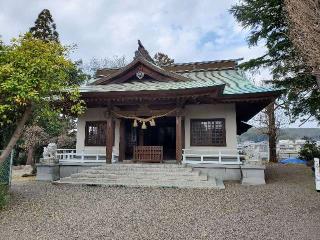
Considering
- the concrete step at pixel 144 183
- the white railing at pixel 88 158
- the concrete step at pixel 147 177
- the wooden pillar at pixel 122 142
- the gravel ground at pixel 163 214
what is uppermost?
the wooden pillar at pixel 122 142

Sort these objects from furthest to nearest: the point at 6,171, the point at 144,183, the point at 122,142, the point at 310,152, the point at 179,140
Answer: the point at 310,152 → the point at 122,142 → the point at 179,140 → the point at 144,183 → the point at 6,171

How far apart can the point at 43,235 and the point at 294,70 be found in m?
14.5

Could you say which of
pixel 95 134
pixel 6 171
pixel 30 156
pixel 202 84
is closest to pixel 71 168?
pixel 95 134

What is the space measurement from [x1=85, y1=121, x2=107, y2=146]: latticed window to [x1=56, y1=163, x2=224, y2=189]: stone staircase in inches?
130

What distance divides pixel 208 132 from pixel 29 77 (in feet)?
35.0

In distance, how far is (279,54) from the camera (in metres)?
16.8

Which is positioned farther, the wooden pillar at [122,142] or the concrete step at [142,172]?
the wooden pillar at [122,142]

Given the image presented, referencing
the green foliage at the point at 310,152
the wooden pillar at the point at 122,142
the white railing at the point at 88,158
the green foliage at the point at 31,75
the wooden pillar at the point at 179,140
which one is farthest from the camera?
the green foliage at the point at 310,152

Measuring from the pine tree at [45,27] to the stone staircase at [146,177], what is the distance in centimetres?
2187

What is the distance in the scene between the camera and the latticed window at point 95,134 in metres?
18.0

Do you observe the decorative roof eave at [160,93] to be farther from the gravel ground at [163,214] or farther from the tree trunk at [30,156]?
the tree trunk at [30,156]

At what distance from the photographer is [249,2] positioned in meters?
17.7

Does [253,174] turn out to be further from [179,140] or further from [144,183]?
[144,183]

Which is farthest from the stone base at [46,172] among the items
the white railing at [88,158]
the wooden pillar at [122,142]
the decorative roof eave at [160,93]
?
the decorative roof eave at [160,93]
